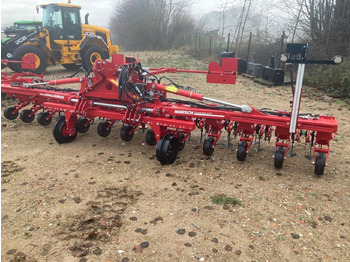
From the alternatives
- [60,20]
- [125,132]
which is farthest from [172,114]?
[60,20]

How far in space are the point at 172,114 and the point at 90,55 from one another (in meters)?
8.46

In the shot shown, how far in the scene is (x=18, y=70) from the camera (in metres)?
10.3

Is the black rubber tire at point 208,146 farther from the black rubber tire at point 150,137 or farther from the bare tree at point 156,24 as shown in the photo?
the bare tree at point 156,24

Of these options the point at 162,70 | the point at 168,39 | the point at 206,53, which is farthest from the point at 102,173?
the point at 168,39

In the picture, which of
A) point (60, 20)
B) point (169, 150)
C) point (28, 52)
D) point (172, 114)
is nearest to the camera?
point (169, 150)

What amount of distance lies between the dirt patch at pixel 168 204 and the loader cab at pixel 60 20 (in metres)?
7.32

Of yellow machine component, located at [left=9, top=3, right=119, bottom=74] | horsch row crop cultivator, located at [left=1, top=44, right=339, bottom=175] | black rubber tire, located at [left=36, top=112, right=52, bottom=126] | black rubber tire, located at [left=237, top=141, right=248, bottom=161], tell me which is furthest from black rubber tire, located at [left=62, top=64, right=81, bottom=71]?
black rubber tire, located at [left=237, top=141, right=248, bottom=161]

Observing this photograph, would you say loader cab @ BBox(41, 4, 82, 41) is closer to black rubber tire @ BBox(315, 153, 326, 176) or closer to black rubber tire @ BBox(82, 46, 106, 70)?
black rubber tire @ BBox(82, 46, 106, 70)

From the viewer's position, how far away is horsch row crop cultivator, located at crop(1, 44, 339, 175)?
3.63 meters

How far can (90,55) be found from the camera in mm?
11445

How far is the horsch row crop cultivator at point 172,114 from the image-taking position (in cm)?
363

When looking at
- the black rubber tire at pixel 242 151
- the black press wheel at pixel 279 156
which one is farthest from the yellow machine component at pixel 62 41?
the black press wheel at pixel 279 156

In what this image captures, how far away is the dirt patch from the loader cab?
732 cm

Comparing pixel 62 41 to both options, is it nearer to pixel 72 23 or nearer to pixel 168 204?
pixel 72 23
